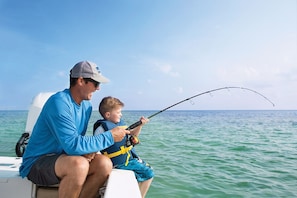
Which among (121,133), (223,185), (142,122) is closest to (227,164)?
(223,185)

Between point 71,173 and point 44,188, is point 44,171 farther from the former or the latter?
point 44,188

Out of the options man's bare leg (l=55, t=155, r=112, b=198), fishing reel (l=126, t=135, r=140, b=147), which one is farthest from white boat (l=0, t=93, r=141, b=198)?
fishing reel (l=126, t=135, r=140, b=147)

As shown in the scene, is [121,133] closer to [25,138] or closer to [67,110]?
[67,110]

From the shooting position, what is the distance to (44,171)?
1.92 m

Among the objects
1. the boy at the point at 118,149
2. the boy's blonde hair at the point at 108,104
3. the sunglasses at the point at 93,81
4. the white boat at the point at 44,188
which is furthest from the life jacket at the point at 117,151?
the sunglasses at the point at 93,81

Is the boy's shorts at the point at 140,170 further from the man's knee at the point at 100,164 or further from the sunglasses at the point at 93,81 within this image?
the sunglasses at the point at 93,81

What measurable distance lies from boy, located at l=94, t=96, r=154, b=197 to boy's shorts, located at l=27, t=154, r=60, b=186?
632mm

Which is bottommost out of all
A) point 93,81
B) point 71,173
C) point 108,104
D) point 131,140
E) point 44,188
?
point 44,188

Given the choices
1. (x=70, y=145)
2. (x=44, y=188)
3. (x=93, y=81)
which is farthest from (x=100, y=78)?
(x=44, y=188)

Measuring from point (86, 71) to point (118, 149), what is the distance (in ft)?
2.82

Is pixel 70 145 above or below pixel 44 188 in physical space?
above

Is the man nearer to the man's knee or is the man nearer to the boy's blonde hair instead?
the man's knee

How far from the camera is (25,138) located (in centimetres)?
308

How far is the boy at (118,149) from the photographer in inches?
99.3
